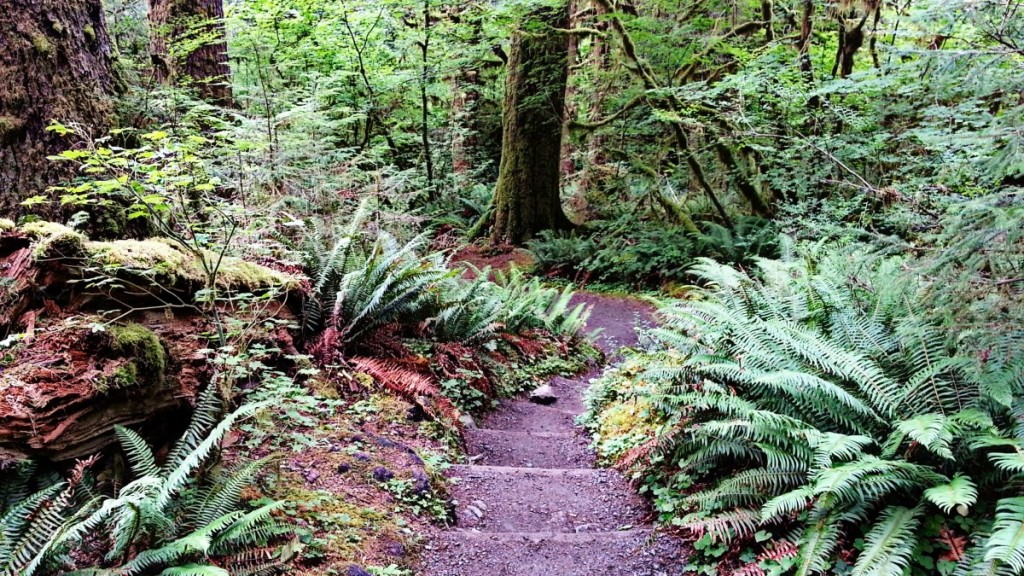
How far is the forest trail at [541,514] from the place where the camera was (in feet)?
10.6

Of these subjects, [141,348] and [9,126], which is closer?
[141,348]

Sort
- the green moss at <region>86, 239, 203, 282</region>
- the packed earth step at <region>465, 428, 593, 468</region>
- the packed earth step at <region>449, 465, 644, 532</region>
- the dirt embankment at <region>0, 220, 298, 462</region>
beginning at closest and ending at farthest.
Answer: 1. the dirt embankment at <region>0, 220, 298, 462</region>
2. the green moss at <region>86, 239, 203, 282</region>
3. the packed earth step at <region>449, 465, 644, 532</region>
4. the packed earth step at <region>465, 428, 593, 468</region>

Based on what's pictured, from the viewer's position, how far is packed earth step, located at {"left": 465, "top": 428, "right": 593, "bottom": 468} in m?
5.15

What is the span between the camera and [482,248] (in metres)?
14.0

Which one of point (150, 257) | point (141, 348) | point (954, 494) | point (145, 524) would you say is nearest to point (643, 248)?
point (954, 494)

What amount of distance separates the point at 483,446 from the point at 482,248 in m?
9.09

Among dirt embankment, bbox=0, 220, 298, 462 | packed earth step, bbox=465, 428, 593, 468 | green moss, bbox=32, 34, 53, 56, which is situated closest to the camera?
dirt embankment, bbox=0, 220, 298, 462

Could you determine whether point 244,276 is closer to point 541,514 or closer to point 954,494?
point 541,514

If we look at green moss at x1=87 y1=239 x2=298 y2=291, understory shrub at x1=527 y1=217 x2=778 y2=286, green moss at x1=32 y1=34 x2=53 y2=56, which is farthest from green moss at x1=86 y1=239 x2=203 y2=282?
understory shrub at x1=527 y1=217 x2=778 y2=286

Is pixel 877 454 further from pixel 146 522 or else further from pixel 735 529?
pixel 146 522

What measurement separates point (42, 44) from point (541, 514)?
5023 mm

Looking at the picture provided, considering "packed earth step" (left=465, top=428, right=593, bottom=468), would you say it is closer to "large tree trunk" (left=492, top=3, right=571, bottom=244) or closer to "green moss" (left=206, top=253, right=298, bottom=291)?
"green moss" (left=206, top=253, right=298, bottom=291)

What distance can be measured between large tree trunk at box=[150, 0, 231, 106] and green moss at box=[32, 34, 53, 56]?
3735 millimetres

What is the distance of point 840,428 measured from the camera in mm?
3461
